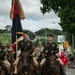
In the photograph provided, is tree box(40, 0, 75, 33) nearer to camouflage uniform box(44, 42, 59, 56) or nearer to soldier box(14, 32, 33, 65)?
camouflage uniform box(44, 42, 59, 56)

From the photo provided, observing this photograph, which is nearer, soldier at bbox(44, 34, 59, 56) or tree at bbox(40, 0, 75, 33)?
soldier at bbox(44, 34, 59, 56)

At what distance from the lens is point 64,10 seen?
51344 millimetres

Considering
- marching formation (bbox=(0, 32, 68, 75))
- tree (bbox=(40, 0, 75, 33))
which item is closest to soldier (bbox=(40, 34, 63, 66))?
marching formation (bbox=(0, 32, 68, 75))

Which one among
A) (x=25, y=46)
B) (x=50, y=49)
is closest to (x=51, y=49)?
(x=50, y=49)

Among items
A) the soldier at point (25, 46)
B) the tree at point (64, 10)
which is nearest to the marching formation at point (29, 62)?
the soldier at point (25, 46)

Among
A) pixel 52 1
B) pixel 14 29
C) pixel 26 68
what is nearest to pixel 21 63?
pixel 26 68

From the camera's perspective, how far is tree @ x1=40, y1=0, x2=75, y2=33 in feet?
167

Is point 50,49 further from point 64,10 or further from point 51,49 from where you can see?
point 64,10

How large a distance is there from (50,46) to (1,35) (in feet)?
111

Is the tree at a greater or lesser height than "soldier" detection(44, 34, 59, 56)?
greater

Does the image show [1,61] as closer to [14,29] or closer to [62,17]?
[14,29]

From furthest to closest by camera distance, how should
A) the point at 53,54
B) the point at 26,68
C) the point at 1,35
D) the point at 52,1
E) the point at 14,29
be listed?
1. the point at 52,1
2. the point at 1,35
3. the point at 14,29
4. the point at 53,54
5. the point at 26,68

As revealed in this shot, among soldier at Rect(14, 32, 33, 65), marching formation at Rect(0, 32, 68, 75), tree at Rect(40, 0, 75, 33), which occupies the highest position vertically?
tree at Rect(40, 0, 75, 33)

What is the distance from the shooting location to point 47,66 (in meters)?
17.6
